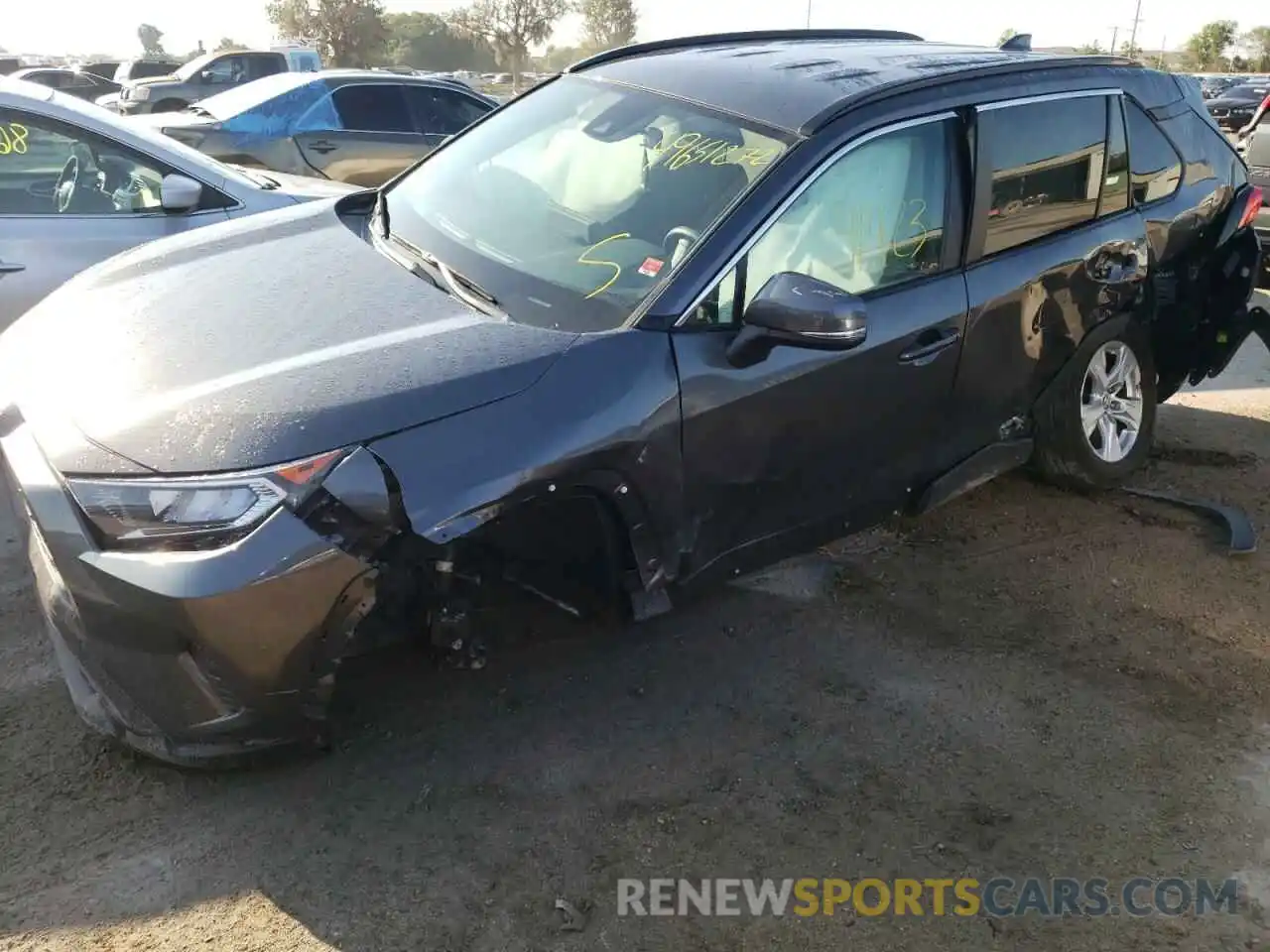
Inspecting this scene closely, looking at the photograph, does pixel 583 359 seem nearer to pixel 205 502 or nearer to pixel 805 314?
pixel 805 314

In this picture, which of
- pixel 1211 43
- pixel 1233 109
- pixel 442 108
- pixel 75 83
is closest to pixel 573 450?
pixel 442 108

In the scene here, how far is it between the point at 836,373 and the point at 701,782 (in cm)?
126

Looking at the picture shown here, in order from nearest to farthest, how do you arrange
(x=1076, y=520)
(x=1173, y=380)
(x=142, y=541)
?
(x=142, y=541), (x=1076, y=520), (x=1173, y=380)

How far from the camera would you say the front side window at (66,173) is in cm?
450

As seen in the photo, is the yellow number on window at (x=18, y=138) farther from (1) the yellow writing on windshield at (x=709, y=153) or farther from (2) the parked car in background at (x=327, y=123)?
(2) the parked car in background at (x=327, y=123)

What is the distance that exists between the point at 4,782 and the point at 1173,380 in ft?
16.0

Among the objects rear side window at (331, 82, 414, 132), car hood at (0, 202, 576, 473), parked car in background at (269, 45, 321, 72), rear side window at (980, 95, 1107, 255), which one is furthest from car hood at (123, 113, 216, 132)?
parked car in background at (269, 45, 321, 72)

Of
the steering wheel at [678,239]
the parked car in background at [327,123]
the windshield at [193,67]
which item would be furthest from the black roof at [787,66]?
the windshield at [193,67]

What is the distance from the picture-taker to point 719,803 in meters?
2.75

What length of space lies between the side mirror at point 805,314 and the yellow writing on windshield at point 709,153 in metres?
0.45

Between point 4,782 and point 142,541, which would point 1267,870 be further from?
point 4,782

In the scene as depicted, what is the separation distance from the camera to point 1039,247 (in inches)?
148

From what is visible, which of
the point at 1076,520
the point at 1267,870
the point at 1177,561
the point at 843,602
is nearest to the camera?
the point at 1267,870

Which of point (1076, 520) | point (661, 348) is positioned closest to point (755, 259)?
point (661, 348)
